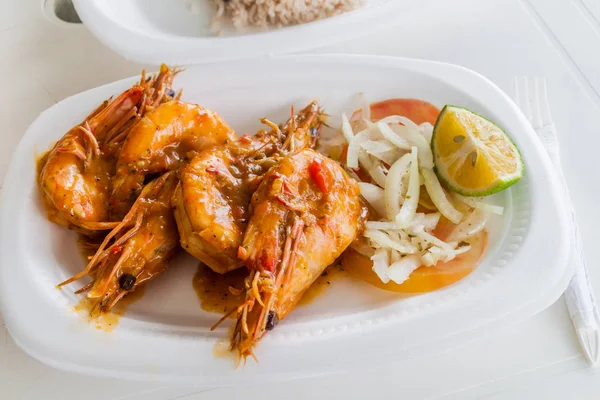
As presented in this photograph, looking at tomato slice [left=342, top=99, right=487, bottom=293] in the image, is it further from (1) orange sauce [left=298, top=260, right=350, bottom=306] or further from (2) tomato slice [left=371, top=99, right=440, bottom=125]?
(2) tomato slice [left=371, top=99, right=440, bottom=125]

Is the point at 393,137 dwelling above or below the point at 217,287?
above

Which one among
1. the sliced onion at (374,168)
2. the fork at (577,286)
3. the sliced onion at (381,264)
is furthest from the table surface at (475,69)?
the sliced onion at (374,168)

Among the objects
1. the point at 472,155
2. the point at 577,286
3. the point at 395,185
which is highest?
the point at 472,155

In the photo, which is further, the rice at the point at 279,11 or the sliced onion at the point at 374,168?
the rice at the point at 279,11

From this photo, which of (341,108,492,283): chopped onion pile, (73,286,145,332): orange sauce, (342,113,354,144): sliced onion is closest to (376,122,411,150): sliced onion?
(341,108,492,283): chopped onion pile

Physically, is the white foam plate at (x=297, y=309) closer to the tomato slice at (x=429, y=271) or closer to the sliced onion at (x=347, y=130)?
the tomato slice at (x=429, y=271)

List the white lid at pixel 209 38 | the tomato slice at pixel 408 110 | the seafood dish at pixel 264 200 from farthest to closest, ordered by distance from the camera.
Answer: the white lid at pixel 209 38
the tomato slice at pixel 408 110
the seafood dish at pixel 264 200

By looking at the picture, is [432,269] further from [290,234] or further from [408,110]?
[408,110]

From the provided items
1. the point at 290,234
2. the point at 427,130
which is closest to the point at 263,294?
the point at 290,234
